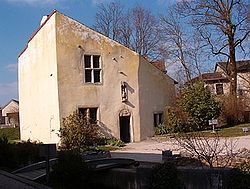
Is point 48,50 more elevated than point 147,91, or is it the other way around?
point 48,50

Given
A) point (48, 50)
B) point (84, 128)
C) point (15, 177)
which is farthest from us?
point (48, 50)

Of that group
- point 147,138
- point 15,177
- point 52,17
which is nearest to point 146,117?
point 147,138

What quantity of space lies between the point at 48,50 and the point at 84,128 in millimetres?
6150

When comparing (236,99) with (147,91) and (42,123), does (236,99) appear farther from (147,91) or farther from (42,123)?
(42,123)

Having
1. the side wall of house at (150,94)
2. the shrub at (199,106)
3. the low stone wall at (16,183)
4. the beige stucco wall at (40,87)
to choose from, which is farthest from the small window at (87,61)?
the low stone wall at (16,183)

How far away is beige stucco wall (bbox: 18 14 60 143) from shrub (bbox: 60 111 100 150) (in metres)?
1.03

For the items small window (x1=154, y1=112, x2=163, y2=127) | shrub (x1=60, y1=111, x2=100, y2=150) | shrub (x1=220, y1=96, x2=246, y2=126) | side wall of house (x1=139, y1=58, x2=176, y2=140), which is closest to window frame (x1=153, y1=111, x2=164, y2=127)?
small window (x1=154, y1=112, x2=163, y2=127)

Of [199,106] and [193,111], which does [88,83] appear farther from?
[199,106]

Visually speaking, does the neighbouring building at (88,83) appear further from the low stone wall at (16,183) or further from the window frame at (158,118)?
the low stone wall at (16,183)

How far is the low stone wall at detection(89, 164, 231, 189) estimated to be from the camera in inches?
338

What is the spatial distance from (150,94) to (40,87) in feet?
26.7

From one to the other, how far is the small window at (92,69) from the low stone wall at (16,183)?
16.5m

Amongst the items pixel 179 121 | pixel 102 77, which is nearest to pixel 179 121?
pixel 179 121

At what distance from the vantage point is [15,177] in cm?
1238
